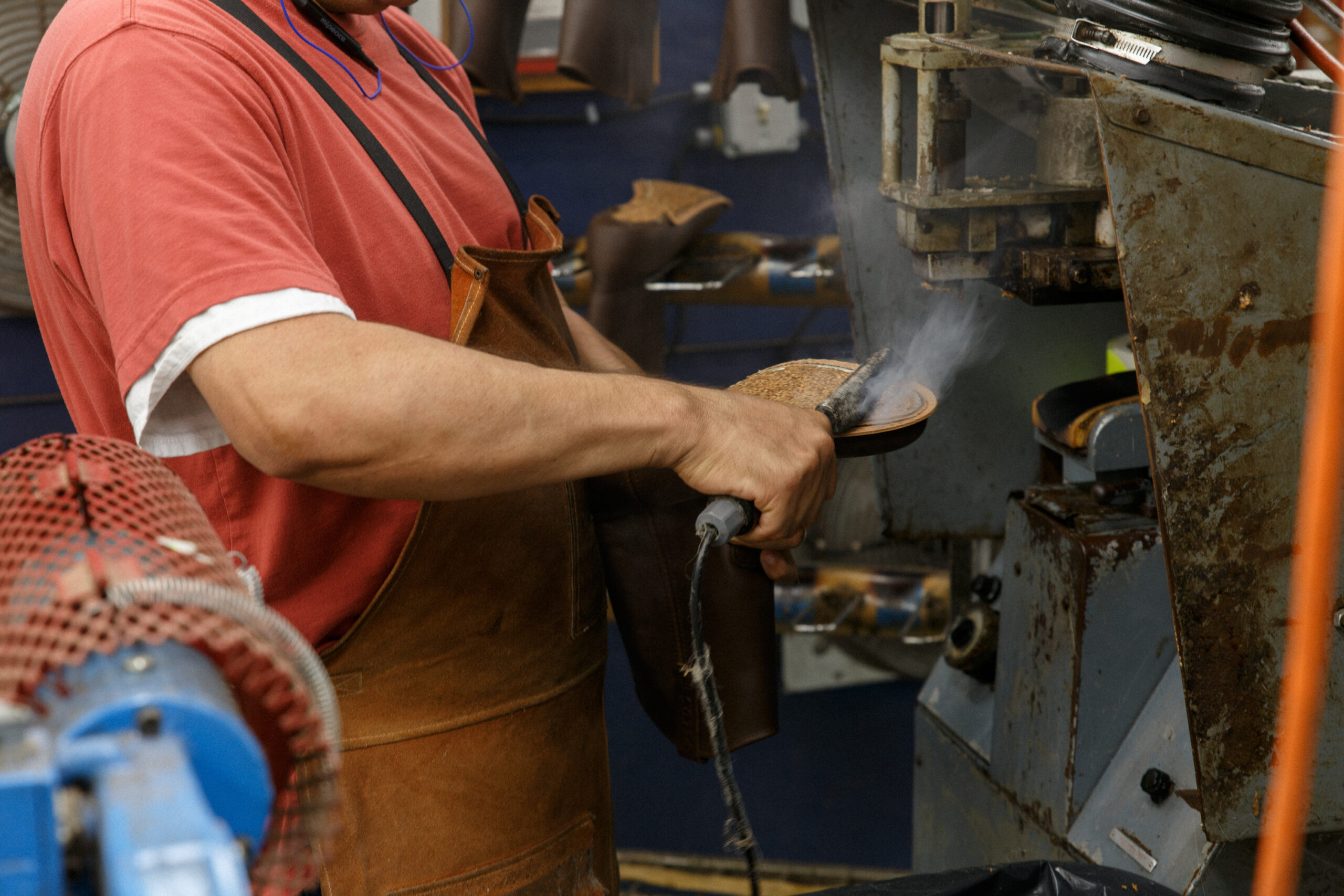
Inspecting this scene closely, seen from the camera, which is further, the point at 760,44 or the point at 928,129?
the point at 760,44

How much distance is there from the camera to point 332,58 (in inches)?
41.3

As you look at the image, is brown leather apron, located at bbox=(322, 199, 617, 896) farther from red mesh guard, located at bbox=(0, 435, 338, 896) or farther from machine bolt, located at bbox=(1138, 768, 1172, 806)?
machine bolt, located at bbox=(1138, 768, 1172, 806)

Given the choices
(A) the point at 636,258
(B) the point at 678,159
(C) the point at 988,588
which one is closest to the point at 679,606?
(C) the point at 988,588

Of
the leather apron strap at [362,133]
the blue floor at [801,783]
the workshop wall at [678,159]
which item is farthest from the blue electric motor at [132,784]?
the blue floor at [801,783]

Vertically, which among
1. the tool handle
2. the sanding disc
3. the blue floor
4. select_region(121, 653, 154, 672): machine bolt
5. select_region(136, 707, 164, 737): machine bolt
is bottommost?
the blue floor

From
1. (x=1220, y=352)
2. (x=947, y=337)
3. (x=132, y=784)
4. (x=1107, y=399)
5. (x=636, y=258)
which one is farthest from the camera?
(x=636, y=258)

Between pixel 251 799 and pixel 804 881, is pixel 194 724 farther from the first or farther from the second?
pixel 804 881

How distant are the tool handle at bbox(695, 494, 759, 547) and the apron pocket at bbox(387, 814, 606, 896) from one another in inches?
16.4

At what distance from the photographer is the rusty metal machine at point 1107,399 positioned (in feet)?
2.90

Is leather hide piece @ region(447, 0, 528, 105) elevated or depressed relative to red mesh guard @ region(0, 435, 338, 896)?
elevated

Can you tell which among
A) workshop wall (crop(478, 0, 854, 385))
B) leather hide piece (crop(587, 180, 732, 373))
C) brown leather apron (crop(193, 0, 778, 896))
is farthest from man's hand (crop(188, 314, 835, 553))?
workshop wall (crop(478, 0, 854, 385))

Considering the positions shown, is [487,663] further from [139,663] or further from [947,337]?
[947,337]

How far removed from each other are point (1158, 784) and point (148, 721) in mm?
1172

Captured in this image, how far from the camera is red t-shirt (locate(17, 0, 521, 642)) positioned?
775 millimetres
